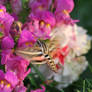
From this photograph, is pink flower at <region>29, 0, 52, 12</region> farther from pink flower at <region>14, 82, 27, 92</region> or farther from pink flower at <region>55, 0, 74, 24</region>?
pink flower at <region>14, 82, 27, 92</region>

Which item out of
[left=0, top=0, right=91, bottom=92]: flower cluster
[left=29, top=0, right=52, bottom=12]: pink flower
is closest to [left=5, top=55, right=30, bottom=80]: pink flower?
[left=0, top=0, right=91, bottom=92]: flower cluster

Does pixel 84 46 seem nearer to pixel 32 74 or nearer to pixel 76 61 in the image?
pixel 76 61

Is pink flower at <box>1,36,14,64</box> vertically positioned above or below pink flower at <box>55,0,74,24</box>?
below

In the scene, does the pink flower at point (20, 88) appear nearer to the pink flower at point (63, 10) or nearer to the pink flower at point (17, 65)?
the pink flower at point (17, 65)

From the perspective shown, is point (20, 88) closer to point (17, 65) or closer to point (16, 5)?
point (17, 65)

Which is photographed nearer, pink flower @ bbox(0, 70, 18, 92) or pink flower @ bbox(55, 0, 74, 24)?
pink flower @ bbox(0, 70, 18, 92)

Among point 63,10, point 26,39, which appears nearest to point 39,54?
point 26,39

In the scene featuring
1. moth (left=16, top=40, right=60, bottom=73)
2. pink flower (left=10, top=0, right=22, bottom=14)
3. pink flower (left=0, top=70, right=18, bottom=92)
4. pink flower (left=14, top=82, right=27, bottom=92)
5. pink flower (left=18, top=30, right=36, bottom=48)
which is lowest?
Answer: pink flower (left=14, top=82, right=27, bottom=92)

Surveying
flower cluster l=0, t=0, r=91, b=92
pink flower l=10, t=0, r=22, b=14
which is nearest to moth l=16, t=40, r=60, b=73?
flower cluster l=0, t=0, r=91, b=92

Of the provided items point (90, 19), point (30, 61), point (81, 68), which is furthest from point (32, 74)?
point (90, 19)
